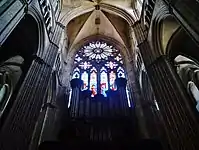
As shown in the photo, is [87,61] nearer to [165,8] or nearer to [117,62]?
[117,62]

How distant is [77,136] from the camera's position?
9.59m

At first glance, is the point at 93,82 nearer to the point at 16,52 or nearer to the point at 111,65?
the point at 111,65

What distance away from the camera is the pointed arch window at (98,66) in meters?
13.9

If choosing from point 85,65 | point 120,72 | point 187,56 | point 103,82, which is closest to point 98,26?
point 85,65

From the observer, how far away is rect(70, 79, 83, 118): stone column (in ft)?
36.0

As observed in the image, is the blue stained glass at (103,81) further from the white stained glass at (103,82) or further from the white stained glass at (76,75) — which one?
the white stained glass at (76,75)

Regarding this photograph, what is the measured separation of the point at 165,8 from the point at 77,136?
6311 millimetres

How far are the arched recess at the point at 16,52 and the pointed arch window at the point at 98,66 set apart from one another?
4382 millimetres

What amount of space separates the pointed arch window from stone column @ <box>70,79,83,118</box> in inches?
25.1

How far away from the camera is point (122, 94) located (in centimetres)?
1224

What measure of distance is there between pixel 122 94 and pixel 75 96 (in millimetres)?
2624

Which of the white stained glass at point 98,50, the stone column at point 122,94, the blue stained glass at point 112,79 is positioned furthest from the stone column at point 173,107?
the white stained glass at point 98,50

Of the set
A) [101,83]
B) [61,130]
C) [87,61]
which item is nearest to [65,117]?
[61,130]

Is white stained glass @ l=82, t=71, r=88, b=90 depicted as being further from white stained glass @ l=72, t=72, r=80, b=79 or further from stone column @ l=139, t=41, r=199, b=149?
stone column @ l=139, t=41, r=199, b=149
